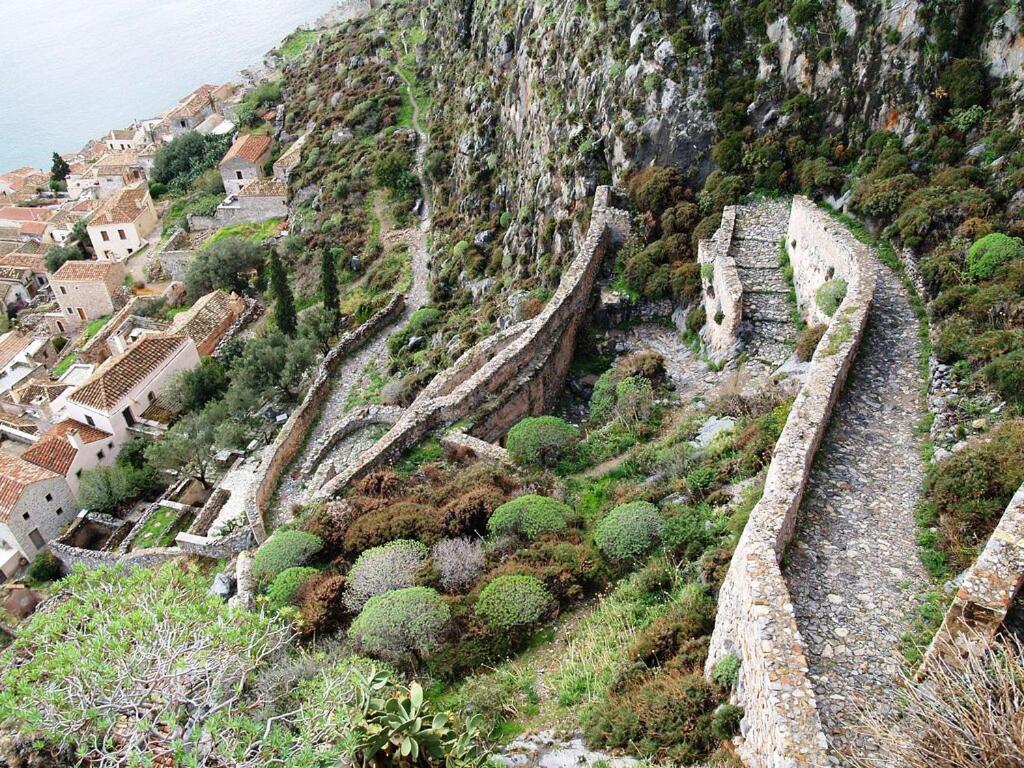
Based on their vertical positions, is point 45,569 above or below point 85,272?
below

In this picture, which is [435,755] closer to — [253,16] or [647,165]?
[647,165]

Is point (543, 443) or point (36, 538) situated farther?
point (36, 538)

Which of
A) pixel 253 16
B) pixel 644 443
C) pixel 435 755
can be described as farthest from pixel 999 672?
pixel 253 16

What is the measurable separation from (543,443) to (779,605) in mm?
8515

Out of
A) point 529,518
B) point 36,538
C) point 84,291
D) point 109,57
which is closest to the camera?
point 529,518

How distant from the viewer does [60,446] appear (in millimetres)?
32781

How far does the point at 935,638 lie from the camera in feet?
26.2

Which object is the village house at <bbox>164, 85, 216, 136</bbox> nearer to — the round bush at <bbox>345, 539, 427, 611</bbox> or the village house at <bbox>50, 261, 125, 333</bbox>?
the village house at <bbox>50, 261, 125, 333</bbox>

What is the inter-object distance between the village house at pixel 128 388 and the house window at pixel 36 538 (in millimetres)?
5125

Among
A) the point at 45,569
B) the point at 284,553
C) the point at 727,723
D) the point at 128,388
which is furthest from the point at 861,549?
the point at 128,388

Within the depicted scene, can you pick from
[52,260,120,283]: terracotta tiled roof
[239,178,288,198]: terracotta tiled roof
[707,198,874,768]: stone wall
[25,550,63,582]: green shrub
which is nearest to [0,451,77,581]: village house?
[25,550,63,582]: green shrub

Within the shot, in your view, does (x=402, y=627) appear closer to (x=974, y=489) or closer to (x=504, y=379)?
(x=974, y=489)

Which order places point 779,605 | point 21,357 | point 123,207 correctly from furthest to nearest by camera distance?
point 123,207 < point 21,357 < point 779,605

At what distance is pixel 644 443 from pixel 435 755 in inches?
380
